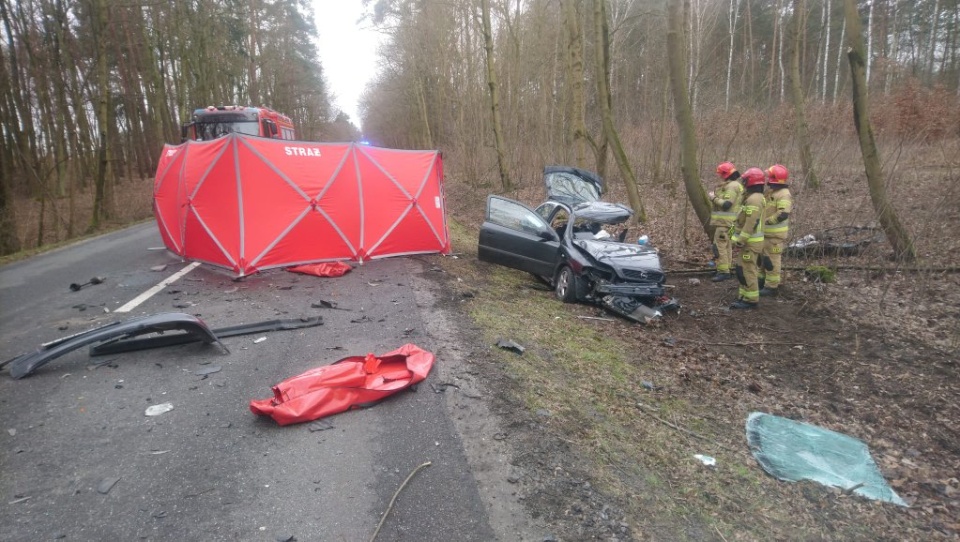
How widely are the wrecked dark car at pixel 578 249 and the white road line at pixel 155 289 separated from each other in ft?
16.2

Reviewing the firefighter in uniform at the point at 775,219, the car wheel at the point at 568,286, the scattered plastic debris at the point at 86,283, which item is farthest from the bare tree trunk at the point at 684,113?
the scattered plastic debris at the point at 86,283

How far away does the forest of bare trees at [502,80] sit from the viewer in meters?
13.9

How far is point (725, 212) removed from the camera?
27.5ft

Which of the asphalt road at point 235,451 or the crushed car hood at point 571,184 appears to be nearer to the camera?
the asphalt road at point 235,451

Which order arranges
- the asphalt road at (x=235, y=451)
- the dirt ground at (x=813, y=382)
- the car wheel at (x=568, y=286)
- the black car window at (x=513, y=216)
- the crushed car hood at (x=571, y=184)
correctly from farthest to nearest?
the crushed car hood at (x=571, y=184), the black car window at (x=513, y=216), the car wheel at (x=568, y=286), the dirt ground at (x=813, y=382), the asphalt road at (x=235, y=451)

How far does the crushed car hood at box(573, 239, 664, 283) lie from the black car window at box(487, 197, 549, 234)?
1007mm

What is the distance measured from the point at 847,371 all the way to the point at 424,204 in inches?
273

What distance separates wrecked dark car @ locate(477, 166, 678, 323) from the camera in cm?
688

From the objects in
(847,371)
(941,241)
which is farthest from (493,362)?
(941,241)

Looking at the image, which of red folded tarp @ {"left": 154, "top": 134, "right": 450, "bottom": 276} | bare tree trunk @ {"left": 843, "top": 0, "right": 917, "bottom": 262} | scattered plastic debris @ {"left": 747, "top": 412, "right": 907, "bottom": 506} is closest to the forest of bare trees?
bare tree trunk @ {"left": 843, "top": 0, "right": 917, "bottom": 262}

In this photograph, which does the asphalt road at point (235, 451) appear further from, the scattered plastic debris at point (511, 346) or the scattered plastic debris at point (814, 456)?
the scattered plastic debris at point (814, 456)

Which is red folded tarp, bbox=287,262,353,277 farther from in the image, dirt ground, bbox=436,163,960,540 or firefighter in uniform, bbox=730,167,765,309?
firefighter in uniform, bbox=730,167,765,309

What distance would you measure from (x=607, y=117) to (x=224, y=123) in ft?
35.8

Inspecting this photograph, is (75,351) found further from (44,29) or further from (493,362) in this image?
(44,29)
